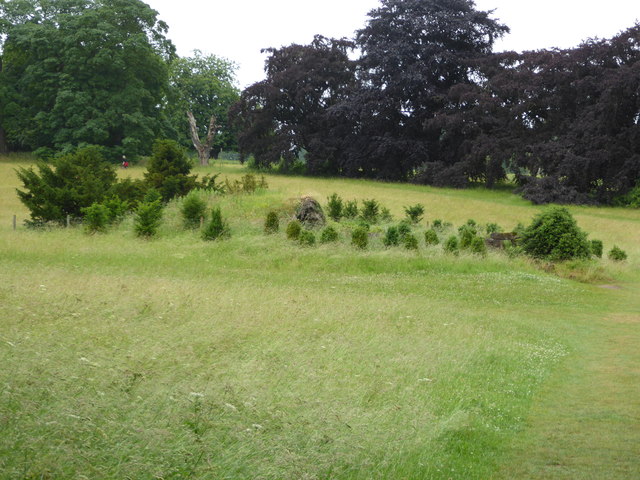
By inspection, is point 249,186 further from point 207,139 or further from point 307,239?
point 207,139

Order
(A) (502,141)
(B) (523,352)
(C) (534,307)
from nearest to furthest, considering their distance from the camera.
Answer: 1. (B) (523,352)
2. (C) (534,307)
3. (A) (502,141)

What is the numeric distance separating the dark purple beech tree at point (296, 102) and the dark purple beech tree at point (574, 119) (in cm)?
1292

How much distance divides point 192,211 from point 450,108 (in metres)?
28.5

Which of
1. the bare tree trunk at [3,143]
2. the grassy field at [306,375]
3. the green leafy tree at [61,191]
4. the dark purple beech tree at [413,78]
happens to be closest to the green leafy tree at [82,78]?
the bare tree trunk at [3,143]

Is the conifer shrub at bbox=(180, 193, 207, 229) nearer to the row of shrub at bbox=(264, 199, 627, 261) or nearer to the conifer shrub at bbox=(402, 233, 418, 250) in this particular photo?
the row of shrub at bbox=(264, 199, 627, 261)

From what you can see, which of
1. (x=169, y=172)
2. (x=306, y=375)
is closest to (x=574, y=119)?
(x=169, y=172)

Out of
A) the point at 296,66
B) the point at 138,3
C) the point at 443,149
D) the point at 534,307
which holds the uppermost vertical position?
the point at 138,3

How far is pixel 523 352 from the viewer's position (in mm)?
10523

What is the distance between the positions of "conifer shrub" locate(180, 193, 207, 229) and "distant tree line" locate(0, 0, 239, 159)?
87.0 ft

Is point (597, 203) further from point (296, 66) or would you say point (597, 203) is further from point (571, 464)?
point (571, 464)

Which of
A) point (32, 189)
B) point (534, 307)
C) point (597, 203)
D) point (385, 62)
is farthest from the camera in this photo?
point (385, 62)

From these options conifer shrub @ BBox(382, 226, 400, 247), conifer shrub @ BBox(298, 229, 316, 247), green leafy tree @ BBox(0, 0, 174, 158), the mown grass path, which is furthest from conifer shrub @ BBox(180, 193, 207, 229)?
green leafy tree @ BBox(0, 0, 174, 158)

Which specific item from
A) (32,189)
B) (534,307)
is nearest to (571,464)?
(534,307)

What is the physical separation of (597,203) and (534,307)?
25466 mm
